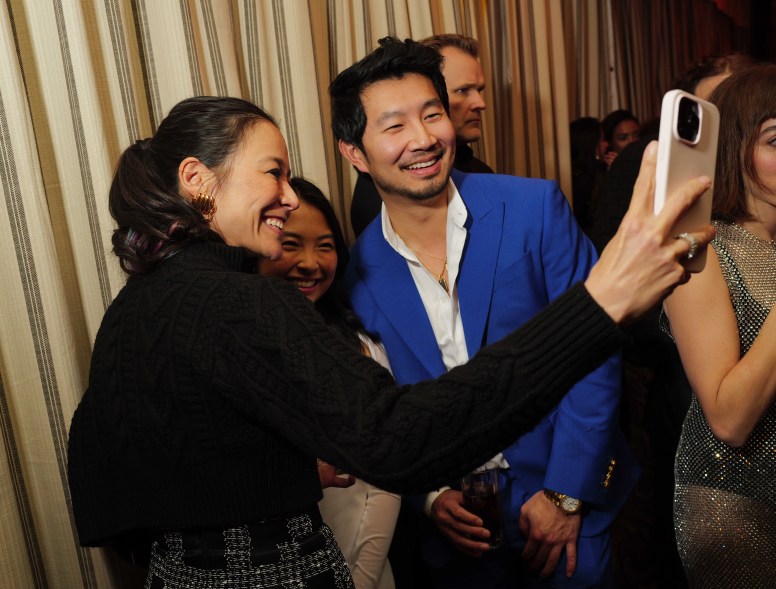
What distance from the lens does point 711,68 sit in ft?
8.31

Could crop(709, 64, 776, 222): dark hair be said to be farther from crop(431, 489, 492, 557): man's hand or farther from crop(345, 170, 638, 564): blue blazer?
crop(431, 489, 492, 557): man's hand

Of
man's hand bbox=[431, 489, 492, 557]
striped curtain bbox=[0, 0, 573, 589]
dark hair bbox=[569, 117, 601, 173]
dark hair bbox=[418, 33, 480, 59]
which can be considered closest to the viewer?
striped curtain bbox=[0, 0, 573, 589]

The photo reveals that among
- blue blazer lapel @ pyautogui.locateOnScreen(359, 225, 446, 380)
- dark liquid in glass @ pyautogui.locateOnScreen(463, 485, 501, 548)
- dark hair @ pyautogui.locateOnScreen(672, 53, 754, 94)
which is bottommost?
dark liquid in glass @ pyautogui.locateOnScreen(463, 485, 501, 548)

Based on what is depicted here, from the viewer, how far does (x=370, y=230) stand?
6.30 feet

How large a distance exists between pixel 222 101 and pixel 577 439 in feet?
3.35

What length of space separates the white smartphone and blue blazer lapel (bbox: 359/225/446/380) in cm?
88

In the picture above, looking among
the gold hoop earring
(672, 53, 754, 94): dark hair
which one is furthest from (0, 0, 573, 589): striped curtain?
(672, 53, 754, 94): dark hair

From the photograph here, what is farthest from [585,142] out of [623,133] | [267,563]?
[267,563]

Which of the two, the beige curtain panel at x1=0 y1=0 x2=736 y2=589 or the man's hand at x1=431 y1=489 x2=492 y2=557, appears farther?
the man's hand at x1=431 y1=489 x2=492 y2=557

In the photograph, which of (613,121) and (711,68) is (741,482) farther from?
(613,121)

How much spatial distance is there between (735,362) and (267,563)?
89cm

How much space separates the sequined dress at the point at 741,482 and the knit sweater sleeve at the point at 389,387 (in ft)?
2.47

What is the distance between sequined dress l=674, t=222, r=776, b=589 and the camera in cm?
144

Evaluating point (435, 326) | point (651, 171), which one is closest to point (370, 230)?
point (435, 326)
